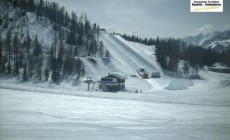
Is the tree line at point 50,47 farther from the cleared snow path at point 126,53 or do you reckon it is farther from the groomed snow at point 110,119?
the groomed snow at point 110,119

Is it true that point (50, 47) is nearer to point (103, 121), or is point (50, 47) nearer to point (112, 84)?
point (112, 84)

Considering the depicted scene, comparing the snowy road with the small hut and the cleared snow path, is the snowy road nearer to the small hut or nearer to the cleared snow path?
the small hut

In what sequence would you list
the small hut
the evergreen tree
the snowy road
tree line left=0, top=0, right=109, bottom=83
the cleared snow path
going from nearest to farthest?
the snowy road → the small hut → tree line left=0, top=0, right=109, bottom=83 → the cleared snow path → the evergreen tree

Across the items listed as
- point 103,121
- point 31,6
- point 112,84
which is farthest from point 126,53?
point 103,121

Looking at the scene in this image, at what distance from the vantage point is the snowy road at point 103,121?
7641 millimetres

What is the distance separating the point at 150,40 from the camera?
98188 mm

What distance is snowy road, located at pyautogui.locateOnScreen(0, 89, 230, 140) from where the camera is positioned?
764 centimetres

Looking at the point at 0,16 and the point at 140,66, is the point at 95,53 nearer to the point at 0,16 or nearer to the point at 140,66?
the point at 140,66

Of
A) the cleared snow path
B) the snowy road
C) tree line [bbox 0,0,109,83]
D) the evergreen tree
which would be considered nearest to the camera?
the snowy road

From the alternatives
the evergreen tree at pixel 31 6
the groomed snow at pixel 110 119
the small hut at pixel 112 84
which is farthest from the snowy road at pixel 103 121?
the evergreen tree at pixel 31 6

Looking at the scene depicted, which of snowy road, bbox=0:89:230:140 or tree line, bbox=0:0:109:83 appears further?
tree line, bbox=0:0:109:83

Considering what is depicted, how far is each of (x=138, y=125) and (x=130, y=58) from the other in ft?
207

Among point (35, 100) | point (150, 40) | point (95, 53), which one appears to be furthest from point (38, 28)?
point (35, 100)

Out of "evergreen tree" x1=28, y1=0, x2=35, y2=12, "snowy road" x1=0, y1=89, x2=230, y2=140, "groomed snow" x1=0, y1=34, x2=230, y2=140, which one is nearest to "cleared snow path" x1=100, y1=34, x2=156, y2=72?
"evergreen tree" x1=28, y1=0, x2=35, y2=12
